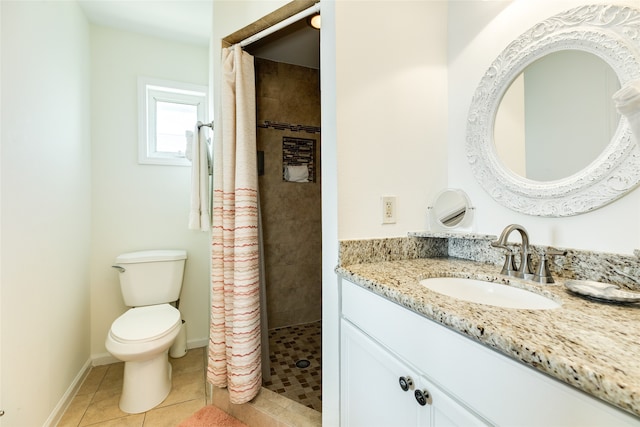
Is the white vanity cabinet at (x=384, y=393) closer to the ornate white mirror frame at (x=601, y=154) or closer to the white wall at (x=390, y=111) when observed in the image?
the white wall at (x=390, y=111)

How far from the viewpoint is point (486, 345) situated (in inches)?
22.4

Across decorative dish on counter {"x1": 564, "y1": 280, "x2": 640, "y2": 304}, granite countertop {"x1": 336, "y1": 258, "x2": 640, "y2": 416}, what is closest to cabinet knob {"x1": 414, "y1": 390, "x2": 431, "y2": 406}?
granite countertop {"x1": 336, "y1": 258, "x2": 640, "y2": 416}

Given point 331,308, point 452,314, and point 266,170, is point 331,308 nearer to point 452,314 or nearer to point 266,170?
point 452,314

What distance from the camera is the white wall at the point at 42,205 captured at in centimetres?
121

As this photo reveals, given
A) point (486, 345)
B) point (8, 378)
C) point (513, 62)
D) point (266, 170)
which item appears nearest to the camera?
point (486, 345)

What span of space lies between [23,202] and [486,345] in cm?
186

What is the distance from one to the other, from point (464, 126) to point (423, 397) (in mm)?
1099

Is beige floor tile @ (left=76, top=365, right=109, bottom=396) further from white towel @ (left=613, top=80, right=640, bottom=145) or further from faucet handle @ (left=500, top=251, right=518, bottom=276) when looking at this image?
white towel @ (left=613, top=80, right=640, bottom=145)

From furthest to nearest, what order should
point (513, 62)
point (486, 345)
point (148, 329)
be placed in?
point (148, 329)
point (513, 62)
point (486, 345)

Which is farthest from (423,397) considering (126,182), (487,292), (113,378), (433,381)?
(126,182)

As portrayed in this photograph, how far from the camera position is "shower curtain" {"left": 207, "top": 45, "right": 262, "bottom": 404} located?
1.47 m

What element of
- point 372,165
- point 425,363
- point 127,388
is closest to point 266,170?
point 372,165

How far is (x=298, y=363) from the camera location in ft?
6.57

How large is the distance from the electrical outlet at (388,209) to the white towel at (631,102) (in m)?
0.73
